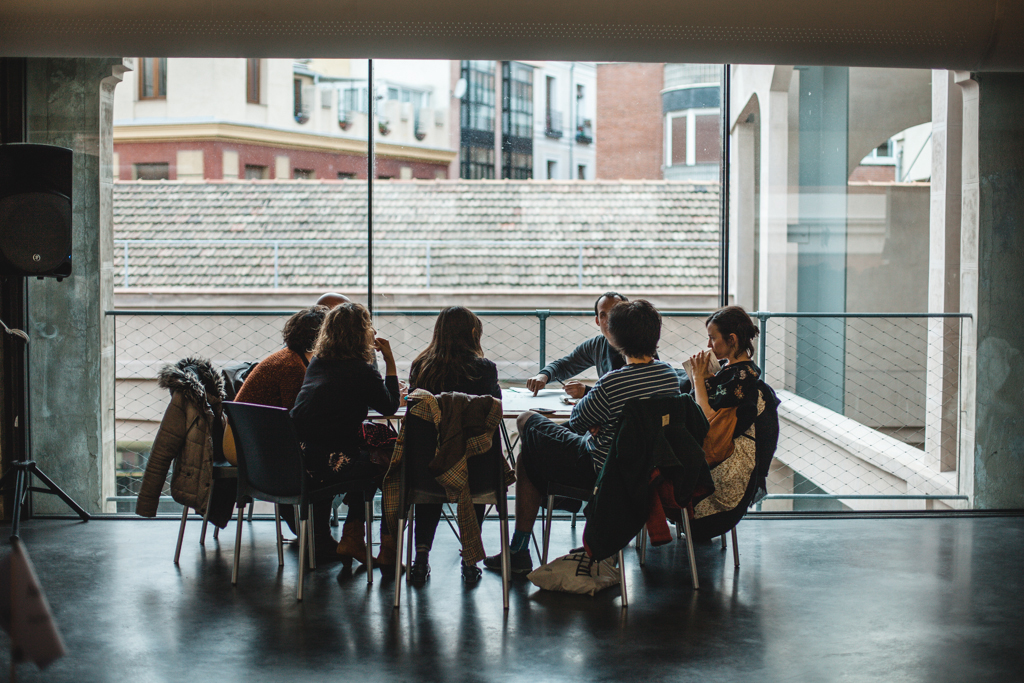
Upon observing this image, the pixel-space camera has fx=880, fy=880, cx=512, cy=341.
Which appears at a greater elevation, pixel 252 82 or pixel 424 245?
pixel 252 82

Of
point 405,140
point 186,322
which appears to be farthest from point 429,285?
point 186,322

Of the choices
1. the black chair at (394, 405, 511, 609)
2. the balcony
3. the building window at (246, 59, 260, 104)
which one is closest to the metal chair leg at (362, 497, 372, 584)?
the black chair at (394, 405, 511, 609)

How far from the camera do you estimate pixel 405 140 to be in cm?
1191

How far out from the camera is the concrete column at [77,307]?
4.11 meters

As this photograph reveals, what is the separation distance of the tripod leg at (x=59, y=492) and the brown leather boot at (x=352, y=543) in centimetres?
148

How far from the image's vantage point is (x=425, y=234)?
42.7ft

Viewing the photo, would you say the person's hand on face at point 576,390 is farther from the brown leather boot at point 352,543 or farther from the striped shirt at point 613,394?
the brown leather boot at point 352,543

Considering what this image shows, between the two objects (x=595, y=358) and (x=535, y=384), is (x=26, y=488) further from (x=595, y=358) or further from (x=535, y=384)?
(x=595, y=358)

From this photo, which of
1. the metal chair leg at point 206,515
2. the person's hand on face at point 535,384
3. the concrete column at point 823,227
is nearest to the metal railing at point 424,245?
the concrete column at point 823,227

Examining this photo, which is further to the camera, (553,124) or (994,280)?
(553,124)

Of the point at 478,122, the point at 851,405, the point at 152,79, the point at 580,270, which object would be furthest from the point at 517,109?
the point at 152,79

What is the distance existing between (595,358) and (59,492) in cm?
248

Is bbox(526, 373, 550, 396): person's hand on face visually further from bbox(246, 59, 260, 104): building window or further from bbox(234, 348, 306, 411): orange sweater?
bbox(246, 59, 260, 104): building window

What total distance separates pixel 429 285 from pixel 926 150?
27.1 ft
